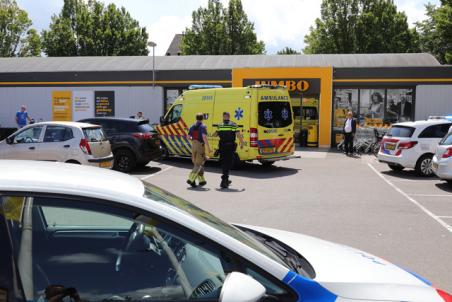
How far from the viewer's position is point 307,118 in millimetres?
23016

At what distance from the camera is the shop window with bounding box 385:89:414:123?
22.0 m

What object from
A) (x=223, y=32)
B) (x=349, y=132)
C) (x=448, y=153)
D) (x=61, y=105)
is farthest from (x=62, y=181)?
(x=223, y=32)

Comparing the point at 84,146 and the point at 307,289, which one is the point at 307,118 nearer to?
the point at 84,146

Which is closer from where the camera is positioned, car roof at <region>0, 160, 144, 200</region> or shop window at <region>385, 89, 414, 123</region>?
car roof at <region>0, 160, 144, 200</region>

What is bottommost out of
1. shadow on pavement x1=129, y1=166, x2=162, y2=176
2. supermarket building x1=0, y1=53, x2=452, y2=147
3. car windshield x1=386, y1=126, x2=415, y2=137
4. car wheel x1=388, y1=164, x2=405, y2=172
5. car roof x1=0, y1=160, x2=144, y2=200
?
shadow on pavement x1=129, y1=166, x2=162, y2=176

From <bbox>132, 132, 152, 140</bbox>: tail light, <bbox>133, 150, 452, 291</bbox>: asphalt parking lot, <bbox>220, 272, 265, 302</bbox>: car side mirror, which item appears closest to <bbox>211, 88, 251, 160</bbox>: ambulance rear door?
<bbox>133, 150, 452, 291</bbox>: asphalt parking lot

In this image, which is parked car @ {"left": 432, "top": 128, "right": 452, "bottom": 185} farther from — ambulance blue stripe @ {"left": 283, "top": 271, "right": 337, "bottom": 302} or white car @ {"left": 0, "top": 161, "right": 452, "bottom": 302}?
ambulance blue stripe @ {"left": 283, "top": 271, "right": 337, "bottom": 302}

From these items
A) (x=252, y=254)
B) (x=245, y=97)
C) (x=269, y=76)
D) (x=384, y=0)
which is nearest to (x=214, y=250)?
(x=252, y=254)

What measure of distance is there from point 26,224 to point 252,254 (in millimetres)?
1064

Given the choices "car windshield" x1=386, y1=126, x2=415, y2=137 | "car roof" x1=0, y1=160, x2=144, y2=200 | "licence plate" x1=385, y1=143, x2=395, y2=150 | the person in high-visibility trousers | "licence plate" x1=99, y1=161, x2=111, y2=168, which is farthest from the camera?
"licence plate" x1=385, y1=143, x2=395, y2=150

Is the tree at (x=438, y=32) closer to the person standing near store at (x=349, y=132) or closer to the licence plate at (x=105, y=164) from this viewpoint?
the person standing near store at (x=349, y=132)

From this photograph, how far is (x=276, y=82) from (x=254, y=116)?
336 inches

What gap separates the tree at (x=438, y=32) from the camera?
3491 centimetres

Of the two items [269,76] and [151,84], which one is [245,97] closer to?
[269,76]
